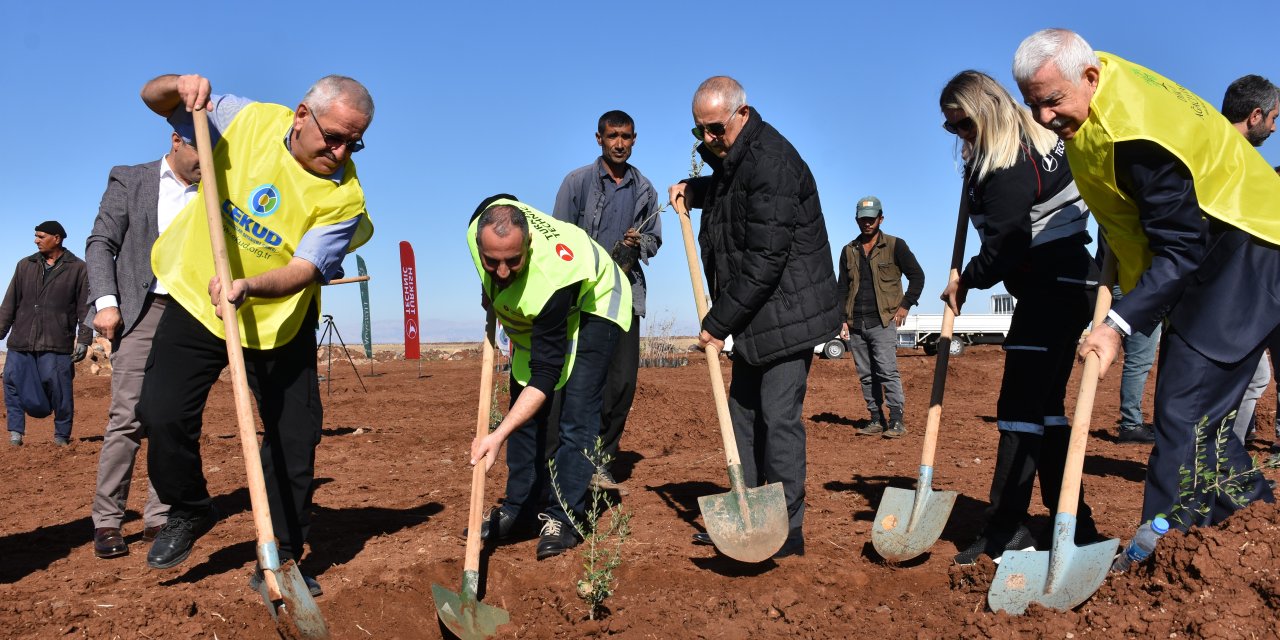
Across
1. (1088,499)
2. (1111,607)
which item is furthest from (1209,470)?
(1088,499)

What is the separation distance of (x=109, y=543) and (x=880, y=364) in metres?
6.02

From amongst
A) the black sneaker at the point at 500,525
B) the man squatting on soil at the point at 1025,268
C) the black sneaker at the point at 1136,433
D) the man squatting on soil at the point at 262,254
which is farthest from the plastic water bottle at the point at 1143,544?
the black sneaker at the point at 1136,433

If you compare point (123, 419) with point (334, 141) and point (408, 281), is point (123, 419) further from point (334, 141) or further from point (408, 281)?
point (408, 281)

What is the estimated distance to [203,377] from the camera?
3811 millimetres

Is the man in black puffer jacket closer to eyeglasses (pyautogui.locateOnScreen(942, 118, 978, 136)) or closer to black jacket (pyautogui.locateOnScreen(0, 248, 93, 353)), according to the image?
eyeglasses (pyautogui.locateOnScreen(942, 118, 978, 136))

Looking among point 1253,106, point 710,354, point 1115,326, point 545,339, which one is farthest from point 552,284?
point 1253,106

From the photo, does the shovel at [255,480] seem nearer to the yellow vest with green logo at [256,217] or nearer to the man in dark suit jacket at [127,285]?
the yellow vest with green logo at [256,217]

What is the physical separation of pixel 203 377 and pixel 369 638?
117 cm

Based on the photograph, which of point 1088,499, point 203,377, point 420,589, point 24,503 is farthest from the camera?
point 24,503

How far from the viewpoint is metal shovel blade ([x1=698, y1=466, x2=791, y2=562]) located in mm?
4020

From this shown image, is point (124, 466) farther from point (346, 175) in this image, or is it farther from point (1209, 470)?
point (1209, 470)

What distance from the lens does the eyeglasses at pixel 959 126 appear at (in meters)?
4.00

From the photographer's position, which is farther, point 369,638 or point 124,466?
point 124,466

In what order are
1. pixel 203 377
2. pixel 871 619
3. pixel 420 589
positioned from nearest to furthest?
pixel 871 619 → pixel 203 377 → pixel 420 589
